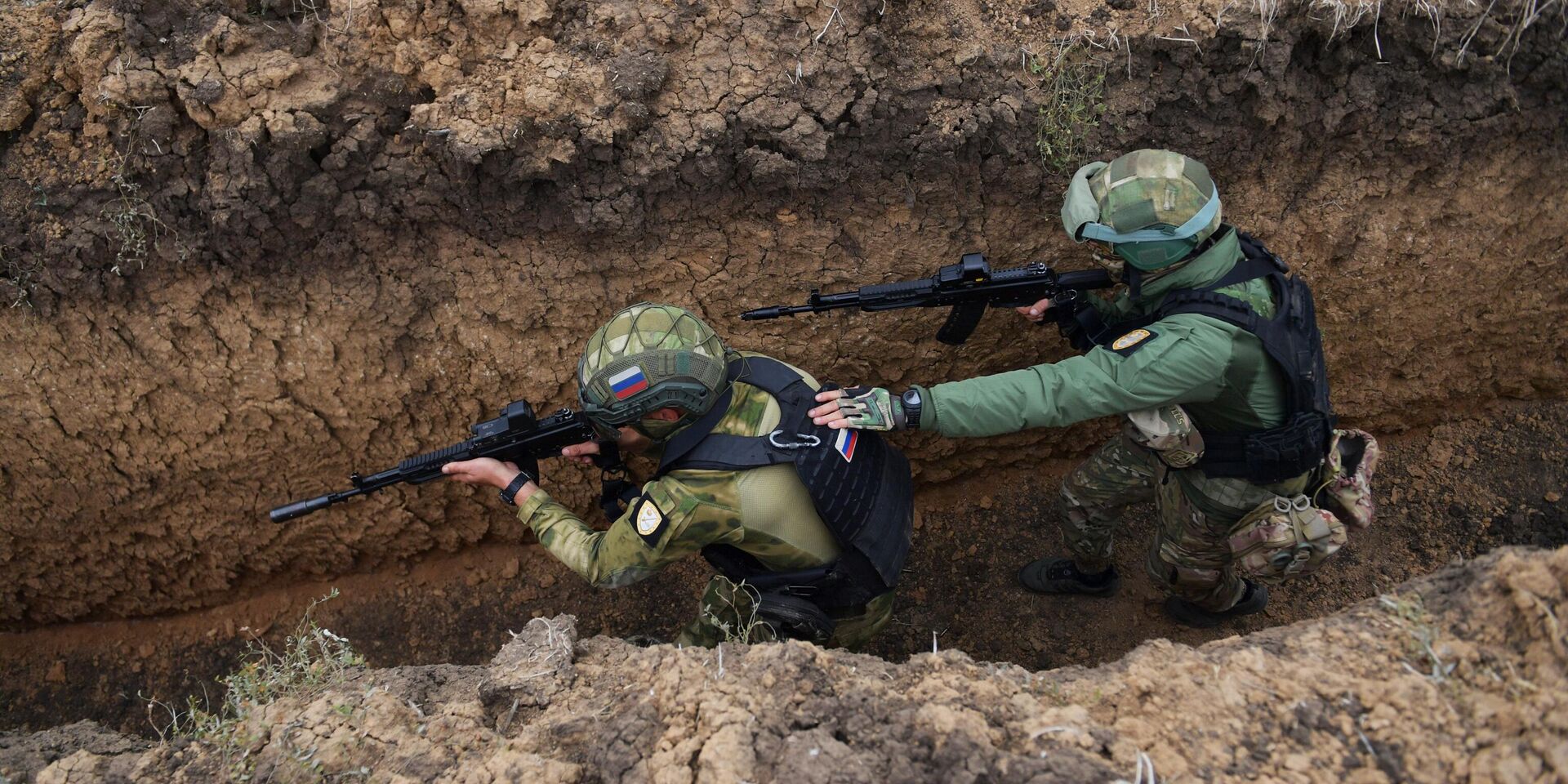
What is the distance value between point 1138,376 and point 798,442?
125 centimetres

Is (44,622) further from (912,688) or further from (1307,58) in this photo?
(1307,58)

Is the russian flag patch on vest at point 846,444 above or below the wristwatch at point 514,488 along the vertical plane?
above

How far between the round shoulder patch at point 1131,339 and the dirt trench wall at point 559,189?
3.65ft

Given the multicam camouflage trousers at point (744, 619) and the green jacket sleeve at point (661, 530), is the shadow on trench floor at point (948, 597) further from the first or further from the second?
the green jacket sleeve at point (661, 530)

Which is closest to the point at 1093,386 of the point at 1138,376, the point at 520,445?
the point at 1138,376

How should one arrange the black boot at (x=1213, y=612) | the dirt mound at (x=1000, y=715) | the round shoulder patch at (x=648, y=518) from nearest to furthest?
the dirt mound at (x=1000, y=715), the round shoulder patch at (x=648, y=518), the black boot at (x=1213, y=612)

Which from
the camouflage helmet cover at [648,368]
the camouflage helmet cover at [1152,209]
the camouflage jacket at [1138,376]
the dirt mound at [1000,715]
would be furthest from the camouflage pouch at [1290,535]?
the camouflage helmet cover at [648,368]

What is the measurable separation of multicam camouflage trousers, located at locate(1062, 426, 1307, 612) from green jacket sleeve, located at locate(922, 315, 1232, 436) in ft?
1.89

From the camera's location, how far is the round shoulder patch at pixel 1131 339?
330 cm

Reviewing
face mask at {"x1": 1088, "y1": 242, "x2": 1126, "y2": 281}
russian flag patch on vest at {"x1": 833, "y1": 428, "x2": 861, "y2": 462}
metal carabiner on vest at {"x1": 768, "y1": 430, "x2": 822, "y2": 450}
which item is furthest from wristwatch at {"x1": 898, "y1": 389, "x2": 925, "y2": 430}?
face mask at {"x1": 1088, "y1": 242, "x2": 1126, "y2": 281}

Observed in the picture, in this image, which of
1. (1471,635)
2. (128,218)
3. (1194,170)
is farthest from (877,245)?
(128,218)

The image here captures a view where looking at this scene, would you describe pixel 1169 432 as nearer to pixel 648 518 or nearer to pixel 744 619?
pixel 744 619

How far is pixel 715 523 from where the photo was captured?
3230 millimetres

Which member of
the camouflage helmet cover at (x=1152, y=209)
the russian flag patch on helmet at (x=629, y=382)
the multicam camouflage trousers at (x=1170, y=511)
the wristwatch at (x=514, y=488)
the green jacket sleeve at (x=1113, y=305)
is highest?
the camouflage helmet cover at (x=1152, y=209)
